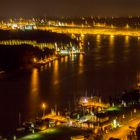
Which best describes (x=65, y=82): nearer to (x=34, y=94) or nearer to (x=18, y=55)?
(x=34, y=94)

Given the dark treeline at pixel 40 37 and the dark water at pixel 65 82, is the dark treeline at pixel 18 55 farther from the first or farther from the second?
the dark treeline at pixel 40 37

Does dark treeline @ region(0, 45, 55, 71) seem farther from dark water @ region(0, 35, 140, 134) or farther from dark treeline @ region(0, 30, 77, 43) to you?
dark treeline @ region(0, 30, 77, 43)

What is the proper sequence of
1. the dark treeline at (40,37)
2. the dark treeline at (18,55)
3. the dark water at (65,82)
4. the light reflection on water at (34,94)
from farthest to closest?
the dark treeline at (40,37) < the dark treeline at (18,55) < the dark water at (65,82) < the light reflection on water at (34,94)

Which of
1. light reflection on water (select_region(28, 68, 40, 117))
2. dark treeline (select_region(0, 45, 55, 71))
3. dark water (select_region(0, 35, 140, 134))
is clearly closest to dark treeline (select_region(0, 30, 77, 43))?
dark treeline (select_region(0, 45, 55, 71))

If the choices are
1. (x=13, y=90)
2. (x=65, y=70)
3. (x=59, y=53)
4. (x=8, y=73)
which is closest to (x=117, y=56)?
(x=59, y=53)

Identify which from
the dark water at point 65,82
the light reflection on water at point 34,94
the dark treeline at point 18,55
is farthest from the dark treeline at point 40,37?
the light reflection on water at point 34,94

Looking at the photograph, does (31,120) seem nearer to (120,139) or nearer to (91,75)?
(120,139)
